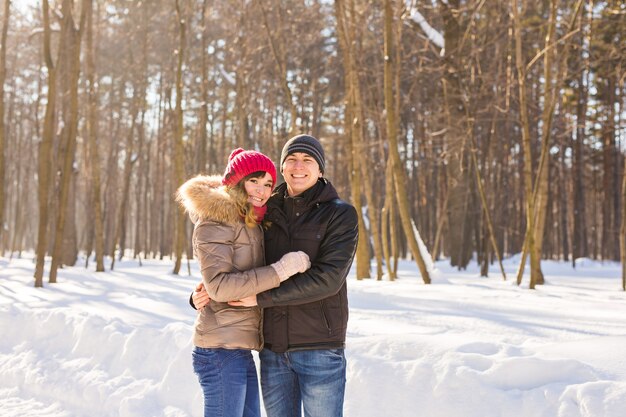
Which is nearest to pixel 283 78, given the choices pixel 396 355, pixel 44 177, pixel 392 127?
pixel 392 127

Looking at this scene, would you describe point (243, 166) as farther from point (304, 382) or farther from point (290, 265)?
point (304, 382)

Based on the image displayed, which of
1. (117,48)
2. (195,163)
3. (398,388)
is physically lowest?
(398,388)

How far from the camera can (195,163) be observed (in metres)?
23.5

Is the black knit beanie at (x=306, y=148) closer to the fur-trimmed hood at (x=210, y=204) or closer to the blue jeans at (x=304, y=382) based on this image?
the fur-trimmed hood at (x=210, y=204)

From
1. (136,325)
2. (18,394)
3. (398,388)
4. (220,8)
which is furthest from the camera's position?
(220,8)

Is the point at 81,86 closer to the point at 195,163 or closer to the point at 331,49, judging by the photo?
the point at 195,163

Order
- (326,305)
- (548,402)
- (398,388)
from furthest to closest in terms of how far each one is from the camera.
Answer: (398,388) → (548,402) → (326,305)

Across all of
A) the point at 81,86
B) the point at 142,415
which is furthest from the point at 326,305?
the point at 81,86

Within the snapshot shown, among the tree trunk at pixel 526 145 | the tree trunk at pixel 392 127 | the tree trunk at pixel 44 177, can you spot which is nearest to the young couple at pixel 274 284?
the tree trunk at pixel 526 145

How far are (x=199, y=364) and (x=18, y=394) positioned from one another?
3.28 metres

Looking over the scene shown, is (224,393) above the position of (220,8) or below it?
below

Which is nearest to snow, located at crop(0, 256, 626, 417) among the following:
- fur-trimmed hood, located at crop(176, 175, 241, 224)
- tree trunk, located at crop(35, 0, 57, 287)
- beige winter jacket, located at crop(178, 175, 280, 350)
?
beige winter jacket, located at crop(178, 175, 280, 350)

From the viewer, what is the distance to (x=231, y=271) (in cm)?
236

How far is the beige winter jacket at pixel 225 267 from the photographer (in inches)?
90.2
